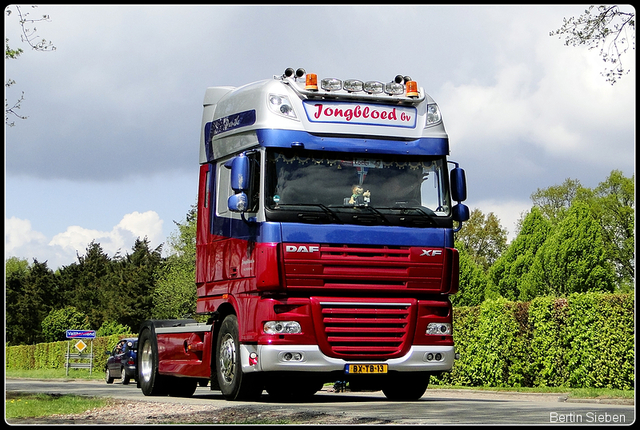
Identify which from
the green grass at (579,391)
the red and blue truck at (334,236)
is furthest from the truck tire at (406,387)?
the green grass at (579,391)

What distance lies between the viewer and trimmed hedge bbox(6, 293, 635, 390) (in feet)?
74.1

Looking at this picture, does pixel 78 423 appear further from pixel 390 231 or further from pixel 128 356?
pixel 128 356

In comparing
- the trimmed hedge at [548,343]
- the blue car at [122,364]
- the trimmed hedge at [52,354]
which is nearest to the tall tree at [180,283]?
the trimmed hedge at [52,354]

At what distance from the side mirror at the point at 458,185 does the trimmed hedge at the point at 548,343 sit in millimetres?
10106

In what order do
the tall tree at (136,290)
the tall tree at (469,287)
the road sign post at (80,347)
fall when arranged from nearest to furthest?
the road sign post at (80,347) → the tall tree at (469,287) → the tall tree at (136,290)

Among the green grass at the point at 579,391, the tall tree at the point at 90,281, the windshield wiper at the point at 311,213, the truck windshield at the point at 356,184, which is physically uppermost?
the tall tree at the point at 90,281

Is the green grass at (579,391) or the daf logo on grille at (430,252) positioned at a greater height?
the daf logo on grille at (430,252)

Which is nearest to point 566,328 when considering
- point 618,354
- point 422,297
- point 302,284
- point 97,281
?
point 618,354

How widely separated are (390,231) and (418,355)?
1.87 metres

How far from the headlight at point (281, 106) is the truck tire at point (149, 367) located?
229 inches

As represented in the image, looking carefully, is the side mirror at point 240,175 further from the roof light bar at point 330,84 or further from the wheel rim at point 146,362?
the wheel rim at point 146,362

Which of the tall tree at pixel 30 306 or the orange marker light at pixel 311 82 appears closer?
the orange marker light at pixel 311 82

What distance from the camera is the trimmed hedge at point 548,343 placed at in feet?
74.1

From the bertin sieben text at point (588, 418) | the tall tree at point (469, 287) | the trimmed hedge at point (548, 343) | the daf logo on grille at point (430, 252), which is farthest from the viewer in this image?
the tall tree at point (469, 287)
